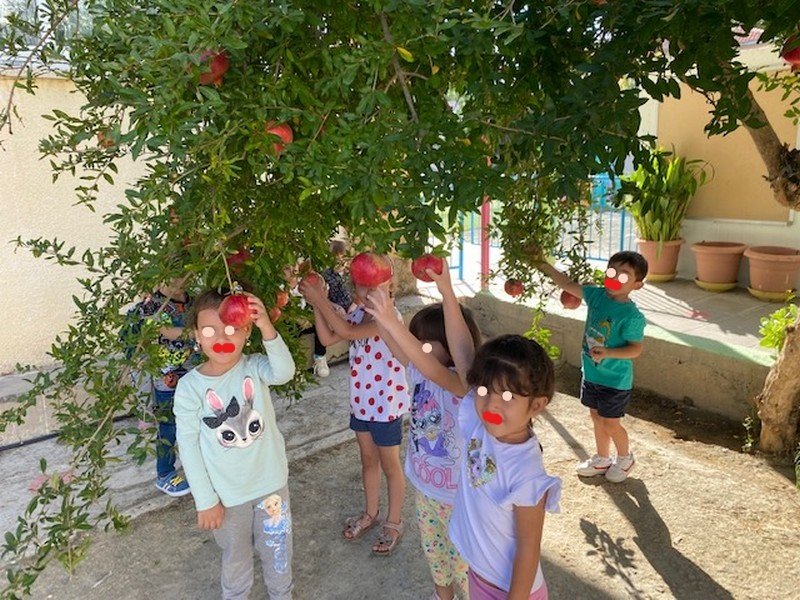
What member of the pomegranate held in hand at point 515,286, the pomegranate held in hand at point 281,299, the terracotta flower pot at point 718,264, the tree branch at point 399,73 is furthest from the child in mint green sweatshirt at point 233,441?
the terracotta flower pot at point 718,264

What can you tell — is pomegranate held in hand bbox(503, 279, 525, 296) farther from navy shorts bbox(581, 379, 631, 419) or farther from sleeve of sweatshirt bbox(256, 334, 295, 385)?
sleeve of sweatshirt bbox(256, 334, 295, 385)

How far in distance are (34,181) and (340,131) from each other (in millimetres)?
3802

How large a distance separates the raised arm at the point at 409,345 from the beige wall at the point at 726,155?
5522 mm

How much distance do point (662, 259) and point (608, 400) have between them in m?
4.31

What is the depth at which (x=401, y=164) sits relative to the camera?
125 cm

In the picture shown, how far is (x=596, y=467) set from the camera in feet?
11.6

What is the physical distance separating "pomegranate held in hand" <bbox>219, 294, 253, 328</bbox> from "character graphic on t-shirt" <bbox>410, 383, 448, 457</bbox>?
812 millimetres

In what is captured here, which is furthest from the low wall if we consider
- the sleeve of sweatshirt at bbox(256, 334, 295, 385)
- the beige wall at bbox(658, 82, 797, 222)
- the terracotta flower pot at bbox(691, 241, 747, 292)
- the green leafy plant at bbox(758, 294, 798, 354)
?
the sleeve of sweatshirt at bbox(256, 334, 295, 385)

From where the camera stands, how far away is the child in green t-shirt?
3.05 metres

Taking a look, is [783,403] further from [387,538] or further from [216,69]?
[216,69]

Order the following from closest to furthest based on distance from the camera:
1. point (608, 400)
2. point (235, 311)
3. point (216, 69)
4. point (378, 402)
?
1. point (216, 69)
2. point (235, 311)
3. point (378, 402)
4. point (608, 400)

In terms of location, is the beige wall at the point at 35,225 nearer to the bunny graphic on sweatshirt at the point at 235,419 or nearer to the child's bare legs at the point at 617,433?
the bunny graphic on sweatshirt at the point at 235,419

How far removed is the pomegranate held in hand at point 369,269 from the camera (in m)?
1.81

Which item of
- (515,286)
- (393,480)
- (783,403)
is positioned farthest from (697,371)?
(393,480)
